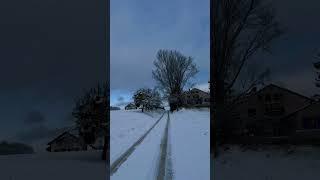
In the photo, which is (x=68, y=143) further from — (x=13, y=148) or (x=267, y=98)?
(x=267, y=98)

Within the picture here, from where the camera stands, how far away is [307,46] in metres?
5.85

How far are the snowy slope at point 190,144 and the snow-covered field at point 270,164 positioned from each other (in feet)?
0.78

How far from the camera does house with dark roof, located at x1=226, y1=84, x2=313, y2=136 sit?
5949mm

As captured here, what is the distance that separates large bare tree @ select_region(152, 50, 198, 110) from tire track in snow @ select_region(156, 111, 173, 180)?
40cm

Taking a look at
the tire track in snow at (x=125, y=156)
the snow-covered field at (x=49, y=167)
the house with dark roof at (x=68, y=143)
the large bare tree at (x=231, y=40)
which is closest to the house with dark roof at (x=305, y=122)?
the large bare tree at (x=231, y=40)

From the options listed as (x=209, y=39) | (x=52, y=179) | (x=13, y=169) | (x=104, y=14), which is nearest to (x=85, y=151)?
(x=52, y=179)

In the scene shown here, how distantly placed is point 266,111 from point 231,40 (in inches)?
44.8

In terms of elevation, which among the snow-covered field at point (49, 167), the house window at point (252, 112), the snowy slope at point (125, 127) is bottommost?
the snow-covered field at point (49, 167)

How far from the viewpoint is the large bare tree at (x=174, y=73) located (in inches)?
240

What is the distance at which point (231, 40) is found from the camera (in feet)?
20.6

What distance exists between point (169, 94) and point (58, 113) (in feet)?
5.14

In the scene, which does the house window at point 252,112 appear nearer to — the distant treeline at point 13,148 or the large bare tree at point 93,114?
the large bare tree at point 93,114

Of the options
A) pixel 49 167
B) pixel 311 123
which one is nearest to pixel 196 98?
pixel 311 123

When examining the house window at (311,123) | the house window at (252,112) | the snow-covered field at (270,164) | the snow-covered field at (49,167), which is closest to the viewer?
the snow-covered field at (49,167)
